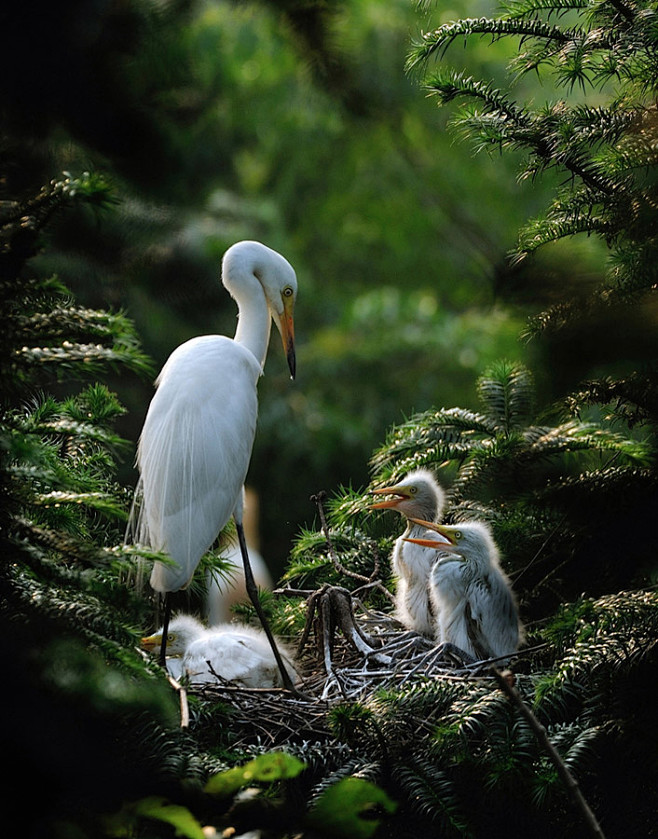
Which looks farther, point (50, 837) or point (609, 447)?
point (609, 447)

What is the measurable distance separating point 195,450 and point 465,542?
0.66 m

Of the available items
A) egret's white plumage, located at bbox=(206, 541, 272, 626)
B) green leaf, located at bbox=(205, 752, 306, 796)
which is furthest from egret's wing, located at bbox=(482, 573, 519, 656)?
green leaf, located at bbox=(205, 752, 306, 796)

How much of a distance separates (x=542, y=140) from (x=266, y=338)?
1405 millimetres

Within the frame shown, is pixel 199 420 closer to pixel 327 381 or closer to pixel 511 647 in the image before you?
pixel 511 647

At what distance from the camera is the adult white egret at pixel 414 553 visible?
2.24 metres

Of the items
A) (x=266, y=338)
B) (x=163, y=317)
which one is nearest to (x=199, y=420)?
(x=266, y=338)

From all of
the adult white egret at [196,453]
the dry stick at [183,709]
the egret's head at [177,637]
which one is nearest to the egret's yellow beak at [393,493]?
the adult white egret at [196,453]

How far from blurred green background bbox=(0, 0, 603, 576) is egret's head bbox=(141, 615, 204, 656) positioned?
30.1 inches

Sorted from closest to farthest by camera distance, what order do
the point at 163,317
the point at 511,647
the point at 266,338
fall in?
the point at 511,647, the point at 266,338, the point at 163,317

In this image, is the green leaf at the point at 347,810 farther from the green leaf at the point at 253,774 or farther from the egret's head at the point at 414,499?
the egret's head at the point at 414,499

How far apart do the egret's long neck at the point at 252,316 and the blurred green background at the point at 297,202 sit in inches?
4.0

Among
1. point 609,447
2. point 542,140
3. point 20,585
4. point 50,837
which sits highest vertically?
point 542,140

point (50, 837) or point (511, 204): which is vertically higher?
point (511, 204)

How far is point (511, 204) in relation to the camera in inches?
395
